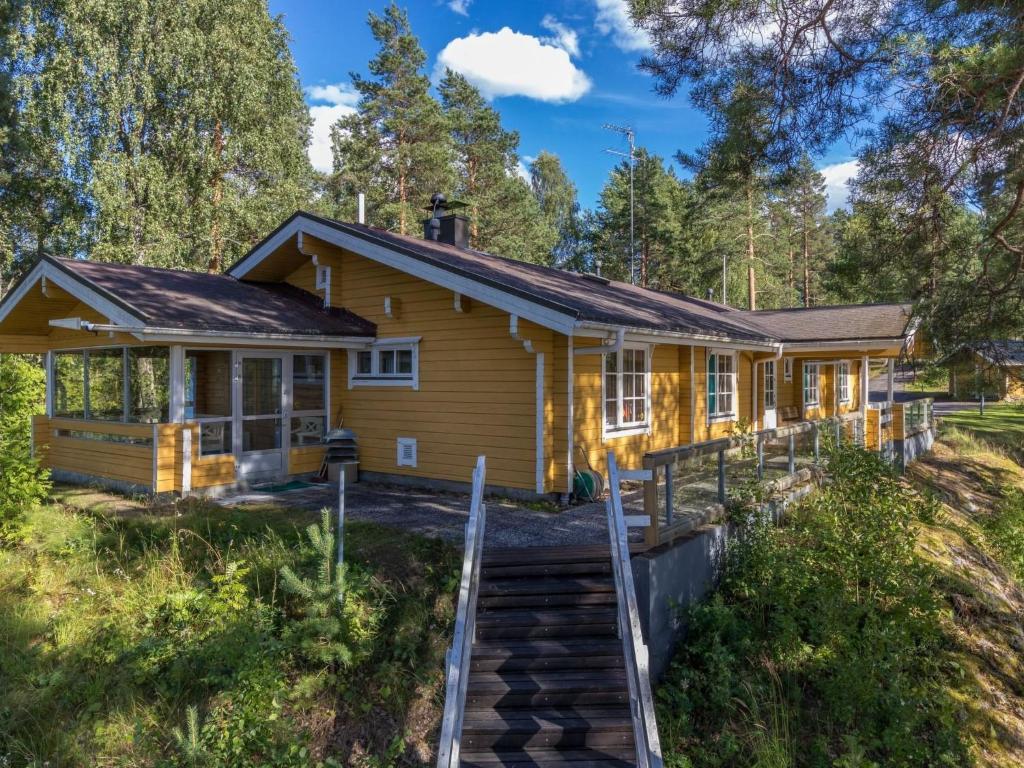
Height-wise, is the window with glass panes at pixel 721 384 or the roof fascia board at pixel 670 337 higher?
the roof fascia board at pixel 670 337

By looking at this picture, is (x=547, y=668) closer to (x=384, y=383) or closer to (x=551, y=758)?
(x=551, y=758)

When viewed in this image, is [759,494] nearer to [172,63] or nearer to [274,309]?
[274,309]

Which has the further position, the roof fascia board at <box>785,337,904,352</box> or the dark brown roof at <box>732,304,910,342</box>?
the dark brown roof at <box>732,304,910,342</box>

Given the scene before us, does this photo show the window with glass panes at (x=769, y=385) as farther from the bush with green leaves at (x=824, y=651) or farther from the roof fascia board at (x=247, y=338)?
the roof fascia board at (x=247, y=338)

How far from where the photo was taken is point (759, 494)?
6738 mm

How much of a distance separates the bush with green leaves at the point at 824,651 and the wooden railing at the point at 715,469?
0.56m

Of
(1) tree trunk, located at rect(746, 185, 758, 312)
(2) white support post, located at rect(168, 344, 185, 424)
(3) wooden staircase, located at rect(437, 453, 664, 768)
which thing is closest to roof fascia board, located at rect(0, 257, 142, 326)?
(2) white support post, located at rect(168, 344, 185, 424)

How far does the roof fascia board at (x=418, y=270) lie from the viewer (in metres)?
Answer: 7.10

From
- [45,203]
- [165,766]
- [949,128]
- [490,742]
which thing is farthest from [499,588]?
[45,203]

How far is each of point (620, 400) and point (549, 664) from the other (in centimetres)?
507

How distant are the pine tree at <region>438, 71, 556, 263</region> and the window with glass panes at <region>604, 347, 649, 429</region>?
19678 mm

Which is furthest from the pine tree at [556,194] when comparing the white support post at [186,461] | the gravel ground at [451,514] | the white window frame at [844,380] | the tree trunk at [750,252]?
the white support post at [186,461]

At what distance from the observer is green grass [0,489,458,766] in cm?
439

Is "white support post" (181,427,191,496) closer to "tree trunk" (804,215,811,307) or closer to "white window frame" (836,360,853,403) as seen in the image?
"white window frame" (836,360,853,403)
